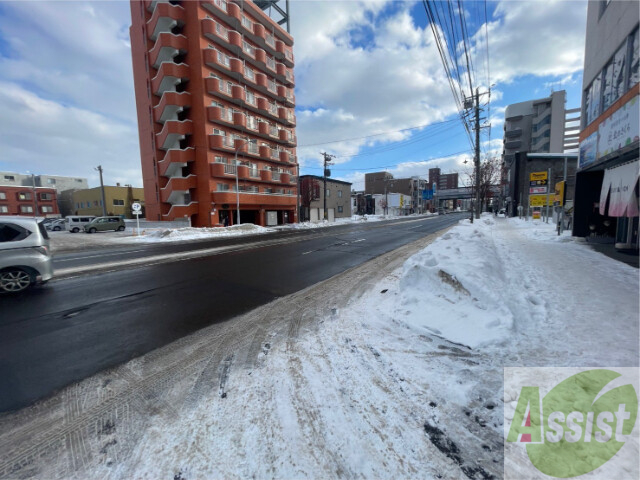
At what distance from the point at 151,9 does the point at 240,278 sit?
36550mm

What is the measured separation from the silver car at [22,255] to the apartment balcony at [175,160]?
22.5 meters

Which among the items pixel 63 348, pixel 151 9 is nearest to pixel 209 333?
pixel 63 348

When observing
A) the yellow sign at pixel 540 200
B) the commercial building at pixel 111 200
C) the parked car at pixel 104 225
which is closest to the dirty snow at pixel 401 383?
the yellow sign at pixel 540 200

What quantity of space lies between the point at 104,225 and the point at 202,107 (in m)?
17.3

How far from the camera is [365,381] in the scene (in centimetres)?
279

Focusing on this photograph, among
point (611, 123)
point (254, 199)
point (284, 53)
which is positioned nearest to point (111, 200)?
point (254, 199)

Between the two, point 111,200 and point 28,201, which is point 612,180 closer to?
point 111,200

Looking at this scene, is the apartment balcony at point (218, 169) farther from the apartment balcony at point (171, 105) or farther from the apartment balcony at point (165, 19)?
the apartment balcony at point (165, 19)

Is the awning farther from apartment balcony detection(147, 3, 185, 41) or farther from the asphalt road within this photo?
apartment balcony detection(147, 3, 185, 41)

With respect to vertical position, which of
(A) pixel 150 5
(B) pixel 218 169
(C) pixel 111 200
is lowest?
(C) pixel 111 200

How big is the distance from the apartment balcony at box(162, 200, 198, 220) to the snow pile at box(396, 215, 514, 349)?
86.8 feet

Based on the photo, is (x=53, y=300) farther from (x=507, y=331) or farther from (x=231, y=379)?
(x=507, y=331)

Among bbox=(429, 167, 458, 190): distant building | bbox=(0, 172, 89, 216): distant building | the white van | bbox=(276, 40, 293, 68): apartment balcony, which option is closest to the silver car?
the white van

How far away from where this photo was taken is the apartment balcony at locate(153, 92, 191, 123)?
2578cm
